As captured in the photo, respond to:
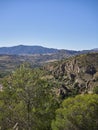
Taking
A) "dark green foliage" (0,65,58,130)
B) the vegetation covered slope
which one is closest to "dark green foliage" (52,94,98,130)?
the vegetation covered slope

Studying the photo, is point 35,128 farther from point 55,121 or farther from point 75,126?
point 75,126

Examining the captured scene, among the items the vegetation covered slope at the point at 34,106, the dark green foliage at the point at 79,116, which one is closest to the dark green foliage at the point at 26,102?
the vegetation covered slope at the point at 34,106

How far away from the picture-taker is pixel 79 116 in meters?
42.1

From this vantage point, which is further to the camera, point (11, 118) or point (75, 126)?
point (11, 118)

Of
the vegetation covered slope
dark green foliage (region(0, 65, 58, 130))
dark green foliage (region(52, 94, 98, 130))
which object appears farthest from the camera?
dark green foliage (region(0, 65, 58, 130))

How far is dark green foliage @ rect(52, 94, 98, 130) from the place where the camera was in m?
42.3

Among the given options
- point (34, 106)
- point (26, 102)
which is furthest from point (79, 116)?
point (26, 102)

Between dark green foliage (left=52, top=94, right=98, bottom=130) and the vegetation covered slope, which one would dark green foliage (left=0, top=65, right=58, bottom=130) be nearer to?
the vegetation covered slope

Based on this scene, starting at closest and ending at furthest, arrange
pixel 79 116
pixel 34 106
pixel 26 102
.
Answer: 1. pixel 79 116
2. pixel 26 102
3. pixel 34 106

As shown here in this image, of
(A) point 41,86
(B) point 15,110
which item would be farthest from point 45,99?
(B) point 15,110

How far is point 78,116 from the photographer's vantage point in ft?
138

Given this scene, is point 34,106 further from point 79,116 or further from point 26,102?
point 79,116

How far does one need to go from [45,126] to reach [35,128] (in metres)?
1.84

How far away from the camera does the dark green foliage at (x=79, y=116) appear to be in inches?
1667
